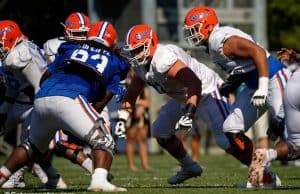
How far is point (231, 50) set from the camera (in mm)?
9062

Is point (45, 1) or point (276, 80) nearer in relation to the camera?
point (276, 80)

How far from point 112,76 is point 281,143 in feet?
5.41

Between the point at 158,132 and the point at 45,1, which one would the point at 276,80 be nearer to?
the point at 158,132

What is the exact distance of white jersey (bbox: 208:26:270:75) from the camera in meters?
9.14

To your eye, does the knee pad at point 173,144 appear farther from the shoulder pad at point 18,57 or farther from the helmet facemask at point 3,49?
the helmet facemask at point 3,49

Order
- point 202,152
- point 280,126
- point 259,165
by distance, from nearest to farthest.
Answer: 1. point 259,165
2. point 280,126
3. point 202,152

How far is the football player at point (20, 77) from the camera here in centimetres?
1020

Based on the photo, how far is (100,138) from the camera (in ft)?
27.0

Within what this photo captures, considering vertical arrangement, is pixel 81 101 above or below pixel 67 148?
above

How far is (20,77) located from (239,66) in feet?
8.22

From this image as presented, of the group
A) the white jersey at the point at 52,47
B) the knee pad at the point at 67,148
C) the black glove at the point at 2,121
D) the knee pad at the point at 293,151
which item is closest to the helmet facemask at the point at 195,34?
the knee pad at the point at 293,151

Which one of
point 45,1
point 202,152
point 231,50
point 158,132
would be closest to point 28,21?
point 45,1

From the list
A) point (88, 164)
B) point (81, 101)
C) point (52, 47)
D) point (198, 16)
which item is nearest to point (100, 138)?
point (81, 101)

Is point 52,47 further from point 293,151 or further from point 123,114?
point 293,151
